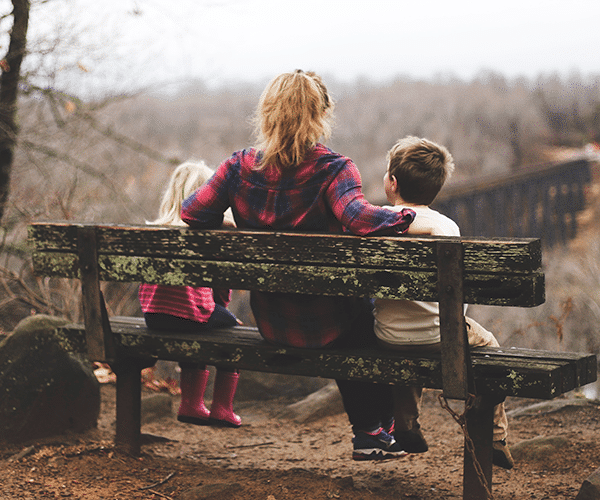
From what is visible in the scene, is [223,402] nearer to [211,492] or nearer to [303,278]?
[211,492]

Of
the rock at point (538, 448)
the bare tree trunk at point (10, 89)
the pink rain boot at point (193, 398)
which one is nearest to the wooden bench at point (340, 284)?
the pink rain boot at point (193, 398)

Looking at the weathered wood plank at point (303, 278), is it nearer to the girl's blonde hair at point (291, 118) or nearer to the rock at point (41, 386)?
the girl's blonde hair at point (291, 118)

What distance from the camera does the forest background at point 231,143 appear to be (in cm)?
601

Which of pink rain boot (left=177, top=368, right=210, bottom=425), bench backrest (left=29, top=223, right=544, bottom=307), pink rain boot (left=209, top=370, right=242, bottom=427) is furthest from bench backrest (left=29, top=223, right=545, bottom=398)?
pink rain boot (left=209, top=370, right=242, bottom=427)

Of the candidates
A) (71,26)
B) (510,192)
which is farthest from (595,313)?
(71,26)

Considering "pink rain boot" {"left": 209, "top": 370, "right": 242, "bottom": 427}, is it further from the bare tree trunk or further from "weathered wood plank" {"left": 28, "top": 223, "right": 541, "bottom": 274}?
the bare tree trunk

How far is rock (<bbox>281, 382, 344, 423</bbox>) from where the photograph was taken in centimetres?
A: 472

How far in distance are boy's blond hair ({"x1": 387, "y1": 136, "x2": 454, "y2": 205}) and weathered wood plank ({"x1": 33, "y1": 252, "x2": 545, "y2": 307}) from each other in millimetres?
570

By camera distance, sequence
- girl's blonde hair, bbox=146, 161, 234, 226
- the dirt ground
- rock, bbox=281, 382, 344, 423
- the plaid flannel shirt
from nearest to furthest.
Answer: the dirt ground → the plaid flannel shirt → girl's blonde hair, bbox=146, 161, 234, 226 → rock, bbox=281, 382, 344, 423

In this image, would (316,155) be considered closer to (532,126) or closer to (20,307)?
(20,307)

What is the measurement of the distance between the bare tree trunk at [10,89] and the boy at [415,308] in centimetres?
367

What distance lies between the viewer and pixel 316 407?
15.6ft

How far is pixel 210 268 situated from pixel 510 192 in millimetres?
19895

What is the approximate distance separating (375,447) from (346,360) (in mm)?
525
